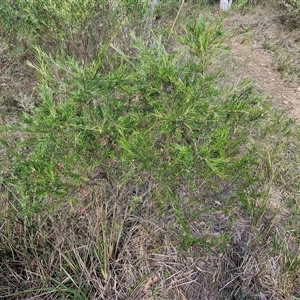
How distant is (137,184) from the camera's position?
1.93 meters

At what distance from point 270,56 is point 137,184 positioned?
3.35 meters

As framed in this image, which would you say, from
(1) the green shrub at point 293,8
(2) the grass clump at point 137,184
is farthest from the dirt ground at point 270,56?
(2) the grass clump at point 137,184

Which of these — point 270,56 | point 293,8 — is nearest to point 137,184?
point 270,56

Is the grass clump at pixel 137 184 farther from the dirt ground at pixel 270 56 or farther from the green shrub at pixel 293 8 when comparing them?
the green shrub at pixel 293 8

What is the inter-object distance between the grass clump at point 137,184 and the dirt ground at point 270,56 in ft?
5.86

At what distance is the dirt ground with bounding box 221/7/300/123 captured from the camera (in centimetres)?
384

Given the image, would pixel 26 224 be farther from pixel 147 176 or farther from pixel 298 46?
pixel 298 46

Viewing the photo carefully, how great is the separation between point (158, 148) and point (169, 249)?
0.64m

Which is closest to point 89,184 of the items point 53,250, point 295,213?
point 53,250

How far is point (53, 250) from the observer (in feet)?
6.75

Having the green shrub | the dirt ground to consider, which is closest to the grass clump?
the dirt ground

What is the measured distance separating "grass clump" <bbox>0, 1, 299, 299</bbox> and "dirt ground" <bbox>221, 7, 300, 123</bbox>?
5.86 ft

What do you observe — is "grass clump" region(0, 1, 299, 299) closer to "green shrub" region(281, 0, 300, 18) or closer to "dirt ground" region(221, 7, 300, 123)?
"dirt ground" region(221, 7, 300, 123)

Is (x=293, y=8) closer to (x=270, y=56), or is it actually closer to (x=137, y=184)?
(x=270, y=56)
